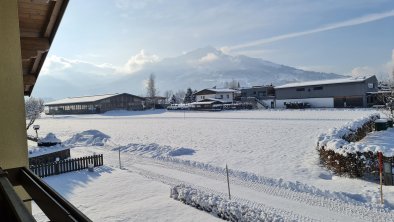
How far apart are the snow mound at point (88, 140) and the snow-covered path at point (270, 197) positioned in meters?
12.7

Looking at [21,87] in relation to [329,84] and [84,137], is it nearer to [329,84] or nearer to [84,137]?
[84,137]

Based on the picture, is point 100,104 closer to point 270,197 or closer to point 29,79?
point 270,197

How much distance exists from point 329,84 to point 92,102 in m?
54.2

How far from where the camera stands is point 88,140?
3288 centimetres

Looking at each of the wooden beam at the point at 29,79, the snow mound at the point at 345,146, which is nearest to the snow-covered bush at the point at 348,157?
the snow mound at the point at 345,146

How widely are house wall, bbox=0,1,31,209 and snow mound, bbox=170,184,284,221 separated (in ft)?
22.5

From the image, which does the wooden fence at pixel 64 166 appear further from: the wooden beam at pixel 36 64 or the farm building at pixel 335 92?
the farm building at pixel 335 92

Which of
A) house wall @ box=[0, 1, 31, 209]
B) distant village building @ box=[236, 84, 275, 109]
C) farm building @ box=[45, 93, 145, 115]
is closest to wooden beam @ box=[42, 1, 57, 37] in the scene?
house wall @ box=[0, 1, 31, 209]

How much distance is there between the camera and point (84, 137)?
34.6 m

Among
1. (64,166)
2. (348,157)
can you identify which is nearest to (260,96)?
(64,166)

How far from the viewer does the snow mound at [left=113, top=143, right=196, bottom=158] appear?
74.8ft

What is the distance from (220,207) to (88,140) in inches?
986

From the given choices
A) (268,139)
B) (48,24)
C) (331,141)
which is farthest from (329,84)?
(48,24)

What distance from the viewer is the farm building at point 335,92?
60000mm
